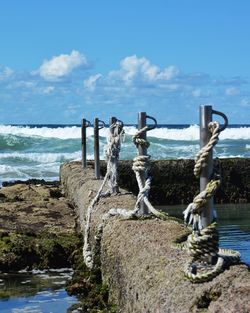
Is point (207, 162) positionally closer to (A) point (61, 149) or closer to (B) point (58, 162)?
(B) point (58, 162)

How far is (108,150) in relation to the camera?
938 cm

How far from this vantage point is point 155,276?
14.3ft

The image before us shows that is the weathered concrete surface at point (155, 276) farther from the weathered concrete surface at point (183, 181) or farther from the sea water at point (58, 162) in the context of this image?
the weathered concrete surface at point (183, 181)

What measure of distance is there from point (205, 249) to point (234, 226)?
9184 mm

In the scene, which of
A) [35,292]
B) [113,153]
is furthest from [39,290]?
[113,153]

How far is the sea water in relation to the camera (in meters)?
7.59

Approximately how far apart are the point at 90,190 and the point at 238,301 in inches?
265

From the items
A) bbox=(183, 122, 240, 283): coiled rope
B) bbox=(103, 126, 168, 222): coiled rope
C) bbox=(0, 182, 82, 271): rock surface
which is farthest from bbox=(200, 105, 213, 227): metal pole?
bbox=(0, 182, 82, 271): rock surface

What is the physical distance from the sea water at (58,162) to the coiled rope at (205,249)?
11.1ft

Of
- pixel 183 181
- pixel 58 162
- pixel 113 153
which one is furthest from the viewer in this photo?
pixel 58 162

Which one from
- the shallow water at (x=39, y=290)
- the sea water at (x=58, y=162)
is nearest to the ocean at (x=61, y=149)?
the sea water at (x=58, y=162)

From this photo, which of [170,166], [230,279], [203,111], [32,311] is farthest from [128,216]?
[170,166]

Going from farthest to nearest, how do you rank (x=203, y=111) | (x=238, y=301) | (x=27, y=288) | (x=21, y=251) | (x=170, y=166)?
1. (x=170, y=166)
2. (x=21, y=251)
3. (x=27, y=288)
4. (x=203, y=111)
5. (x=238, y=301)

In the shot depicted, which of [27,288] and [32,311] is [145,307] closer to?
[32,311]
